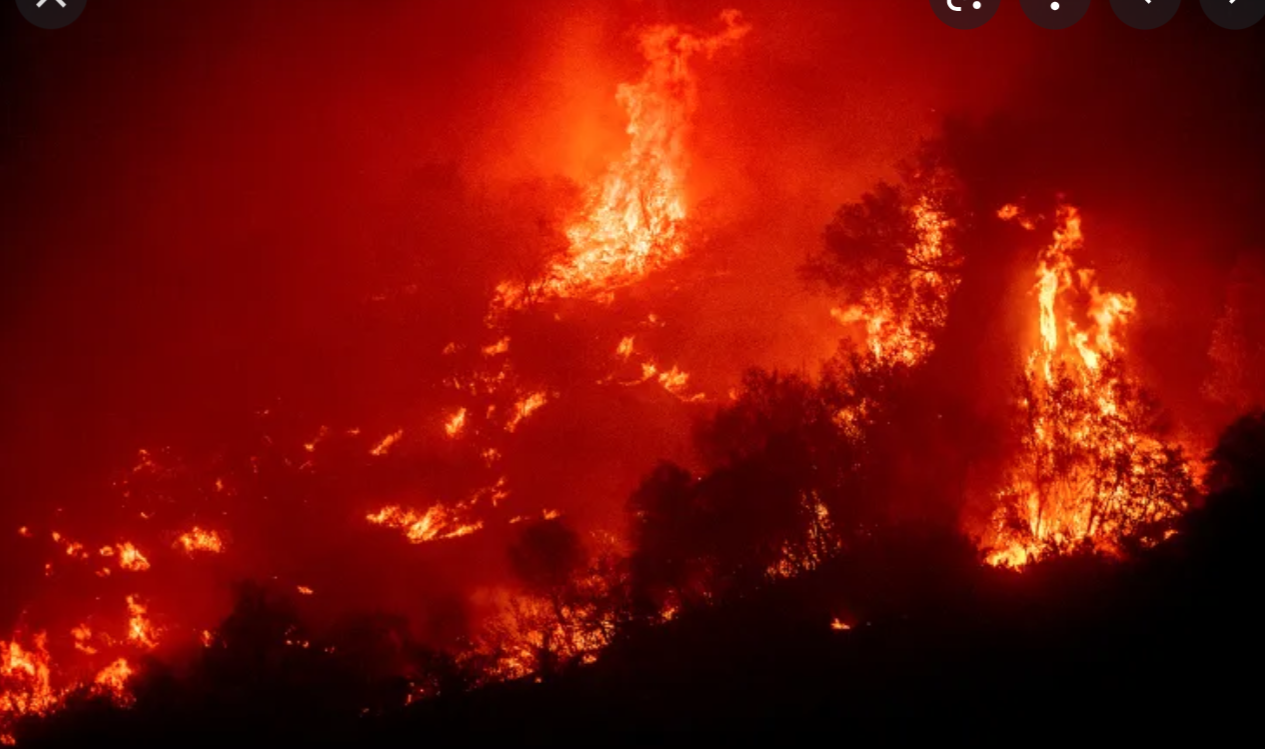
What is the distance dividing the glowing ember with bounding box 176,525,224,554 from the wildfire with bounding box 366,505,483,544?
4.92m

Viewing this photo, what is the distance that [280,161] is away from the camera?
39.4m

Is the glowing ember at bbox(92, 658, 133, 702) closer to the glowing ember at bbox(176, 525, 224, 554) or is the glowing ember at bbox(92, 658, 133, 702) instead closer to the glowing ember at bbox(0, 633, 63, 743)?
the glowing ember at bbox(0, 633, 63, 743)

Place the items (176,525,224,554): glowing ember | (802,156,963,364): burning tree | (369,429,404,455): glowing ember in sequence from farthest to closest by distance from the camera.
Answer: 1. (369,429,404,455): glowing ember
2. (176,525,224,554): glowing ember
3. (802,156,963,364): burning tree

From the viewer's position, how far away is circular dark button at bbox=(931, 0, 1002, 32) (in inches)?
1255

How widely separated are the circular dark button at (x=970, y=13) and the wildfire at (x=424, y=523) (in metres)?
21.7

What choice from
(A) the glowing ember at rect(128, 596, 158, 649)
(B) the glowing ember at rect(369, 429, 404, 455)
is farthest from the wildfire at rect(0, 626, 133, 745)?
(B) the glowing ember at rect(369, 429, 404, 455)

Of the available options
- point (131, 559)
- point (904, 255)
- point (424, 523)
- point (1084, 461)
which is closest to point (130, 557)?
point (131, 559)

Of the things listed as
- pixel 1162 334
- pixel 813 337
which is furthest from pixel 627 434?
pixel 1162 334

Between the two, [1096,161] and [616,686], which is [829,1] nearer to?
[1096,161]

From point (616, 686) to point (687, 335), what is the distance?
18.2m

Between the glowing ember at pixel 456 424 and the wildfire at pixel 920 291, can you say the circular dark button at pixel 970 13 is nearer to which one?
the wildfire at pixel 920 291

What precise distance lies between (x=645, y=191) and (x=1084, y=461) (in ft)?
54.7

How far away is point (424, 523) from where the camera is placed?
31141mm


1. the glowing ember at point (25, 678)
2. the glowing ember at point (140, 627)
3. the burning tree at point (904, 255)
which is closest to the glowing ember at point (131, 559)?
→ the glowing ember at point (140, 627)
